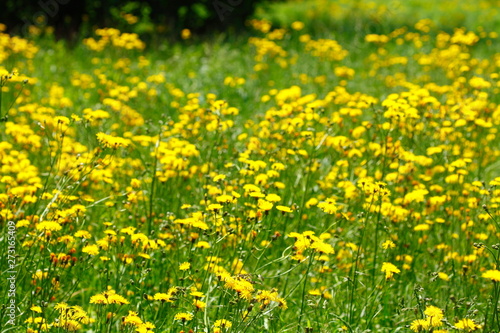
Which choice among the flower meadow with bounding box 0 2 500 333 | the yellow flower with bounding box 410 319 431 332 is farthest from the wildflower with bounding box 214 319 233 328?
the yellow flower with bounding box 410 319 431 332

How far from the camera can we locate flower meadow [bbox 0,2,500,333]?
8.35 ft

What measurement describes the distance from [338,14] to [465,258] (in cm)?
1014

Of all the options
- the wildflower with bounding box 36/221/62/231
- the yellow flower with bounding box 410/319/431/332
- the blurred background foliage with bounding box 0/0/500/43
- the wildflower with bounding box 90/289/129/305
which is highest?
the wildflower with bounding box 36/221/62/231

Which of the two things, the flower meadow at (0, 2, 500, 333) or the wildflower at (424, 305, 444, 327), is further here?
the flower meadow at (0, 2, 500, 333)

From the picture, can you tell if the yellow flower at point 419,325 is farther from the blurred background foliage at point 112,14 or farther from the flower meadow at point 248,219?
the blurred background foliage at point 112,14

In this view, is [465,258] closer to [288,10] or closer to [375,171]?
[375,171]

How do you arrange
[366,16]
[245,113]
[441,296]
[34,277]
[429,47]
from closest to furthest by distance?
[34,277], [441,296], [245,113], [429,47], [366,16]

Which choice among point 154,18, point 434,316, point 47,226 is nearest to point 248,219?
point 47,226

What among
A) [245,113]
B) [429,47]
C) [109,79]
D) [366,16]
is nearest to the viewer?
[245,113]

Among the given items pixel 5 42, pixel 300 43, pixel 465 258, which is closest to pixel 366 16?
pixel 300 43

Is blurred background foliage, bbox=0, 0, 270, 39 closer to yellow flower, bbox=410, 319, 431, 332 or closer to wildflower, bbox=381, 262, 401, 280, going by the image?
wildflower, bbox=381, 262, 401, 280

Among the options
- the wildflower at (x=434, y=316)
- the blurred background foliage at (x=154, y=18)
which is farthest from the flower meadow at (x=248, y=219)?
the blurred background foliage at (x=154, y=18)

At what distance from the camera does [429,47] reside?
9688 mm

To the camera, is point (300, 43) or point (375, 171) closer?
point (375, 171)
